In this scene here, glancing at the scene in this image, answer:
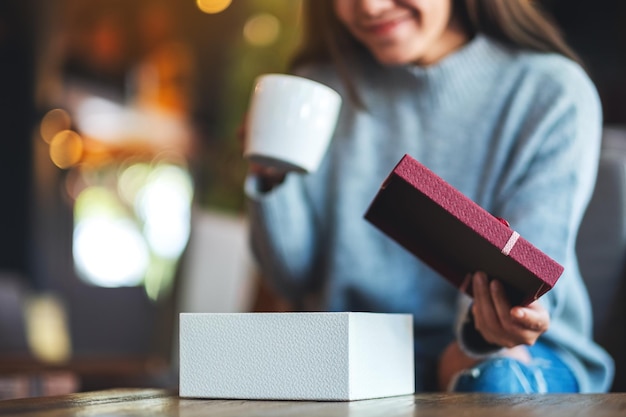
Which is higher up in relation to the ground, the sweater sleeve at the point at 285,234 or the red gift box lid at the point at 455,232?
the sweater sleeve at the point at 285,234

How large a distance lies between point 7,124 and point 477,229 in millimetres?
5351

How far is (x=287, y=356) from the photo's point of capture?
0.84 meters

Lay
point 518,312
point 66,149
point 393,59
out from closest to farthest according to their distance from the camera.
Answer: point 518,312, point 393,59, point 66,149

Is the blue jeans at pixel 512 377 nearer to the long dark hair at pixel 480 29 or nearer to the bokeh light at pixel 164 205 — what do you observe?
the long dark hair at pixel 480 29

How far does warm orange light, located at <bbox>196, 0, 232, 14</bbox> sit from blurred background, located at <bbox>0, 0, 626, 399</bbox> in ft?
0.07

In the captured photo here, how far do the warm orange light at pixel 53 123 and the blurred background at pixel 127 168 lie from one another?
0.02 metres

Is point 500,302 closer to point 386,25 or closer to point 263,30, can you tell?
point 386,25

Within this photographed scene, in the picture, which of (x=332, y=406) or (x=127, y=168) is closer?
(x=332, y=406)

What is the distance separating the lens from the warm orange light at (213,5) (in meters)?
5.61

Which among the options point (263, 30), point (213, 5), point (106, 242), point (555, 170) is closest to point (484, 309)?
point (555, 170)

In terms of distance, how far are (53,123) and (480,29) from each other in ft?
16.9

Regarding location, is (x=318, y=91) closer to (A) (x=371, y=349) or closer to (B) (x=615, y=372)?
(A) (x=371, y=349)

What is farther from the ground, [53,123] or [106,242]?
[53,123]

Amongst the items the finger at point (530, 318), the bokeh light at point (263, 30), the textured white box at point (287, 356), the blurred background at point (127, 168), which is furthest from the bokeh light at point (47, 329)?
the finger at point (530, 318)
